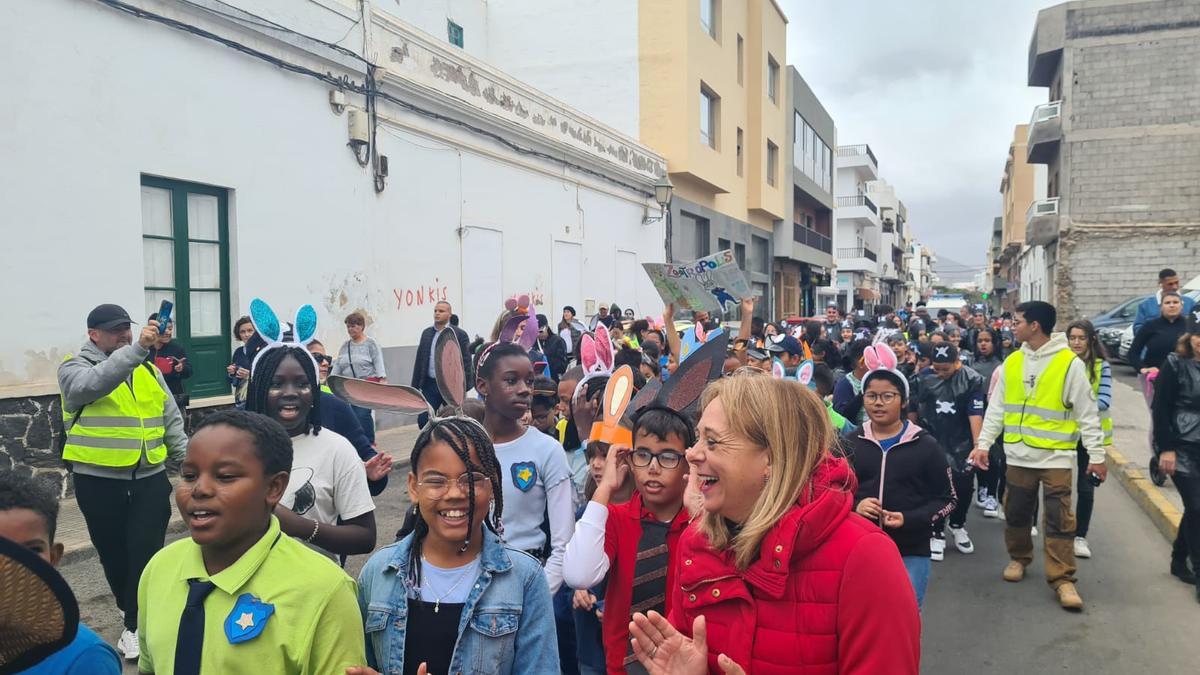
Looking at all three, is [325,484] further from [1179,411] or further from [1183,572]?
[1183,572]

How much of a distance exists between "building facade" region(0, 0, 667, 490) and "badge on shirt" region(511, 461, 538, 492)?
6.23m

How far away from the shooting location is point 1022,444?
18.1ft

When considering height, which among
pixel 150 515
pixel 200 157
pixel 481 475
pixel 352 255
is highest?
pixel 200 157

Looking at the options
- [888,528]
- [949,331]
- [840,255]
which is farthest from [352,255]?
[840,255]

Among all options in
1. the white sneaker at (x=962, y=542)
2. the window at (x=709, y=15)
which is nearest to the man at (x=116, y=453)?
the white sneaker at (x=962, y=542)

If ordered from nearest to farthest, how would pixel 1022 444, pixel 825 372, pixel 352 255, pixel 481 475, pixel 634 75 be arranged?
pixel 481 475 → pixel 1022 444 → pixel 825 372 → pixel 352 255 → pixel 634 75

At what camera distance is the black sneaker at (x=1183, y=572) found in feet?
18.6

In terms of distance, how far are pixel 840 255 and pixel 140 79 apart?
183 ft

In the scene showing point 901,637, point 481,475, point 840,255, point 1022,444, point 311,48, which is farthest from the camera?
point 840,255

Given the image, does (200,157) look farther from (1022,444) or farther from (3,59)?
(1022,444)

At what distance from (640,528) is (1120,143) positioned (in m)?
28.3

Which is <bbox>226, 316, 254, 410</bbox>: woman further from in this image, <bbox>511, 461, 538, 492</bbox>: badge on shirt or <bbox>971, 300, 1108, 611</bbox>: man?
<bbox>971, 300, 1108, 611</bbox>: man

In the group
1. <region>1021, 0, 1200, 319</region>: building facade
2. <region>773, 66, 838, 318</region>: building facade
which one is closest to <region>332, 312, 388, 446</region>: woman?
<region>1021, 0, 1200, 319</region>: building facade

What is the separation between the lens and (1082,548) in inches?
249
